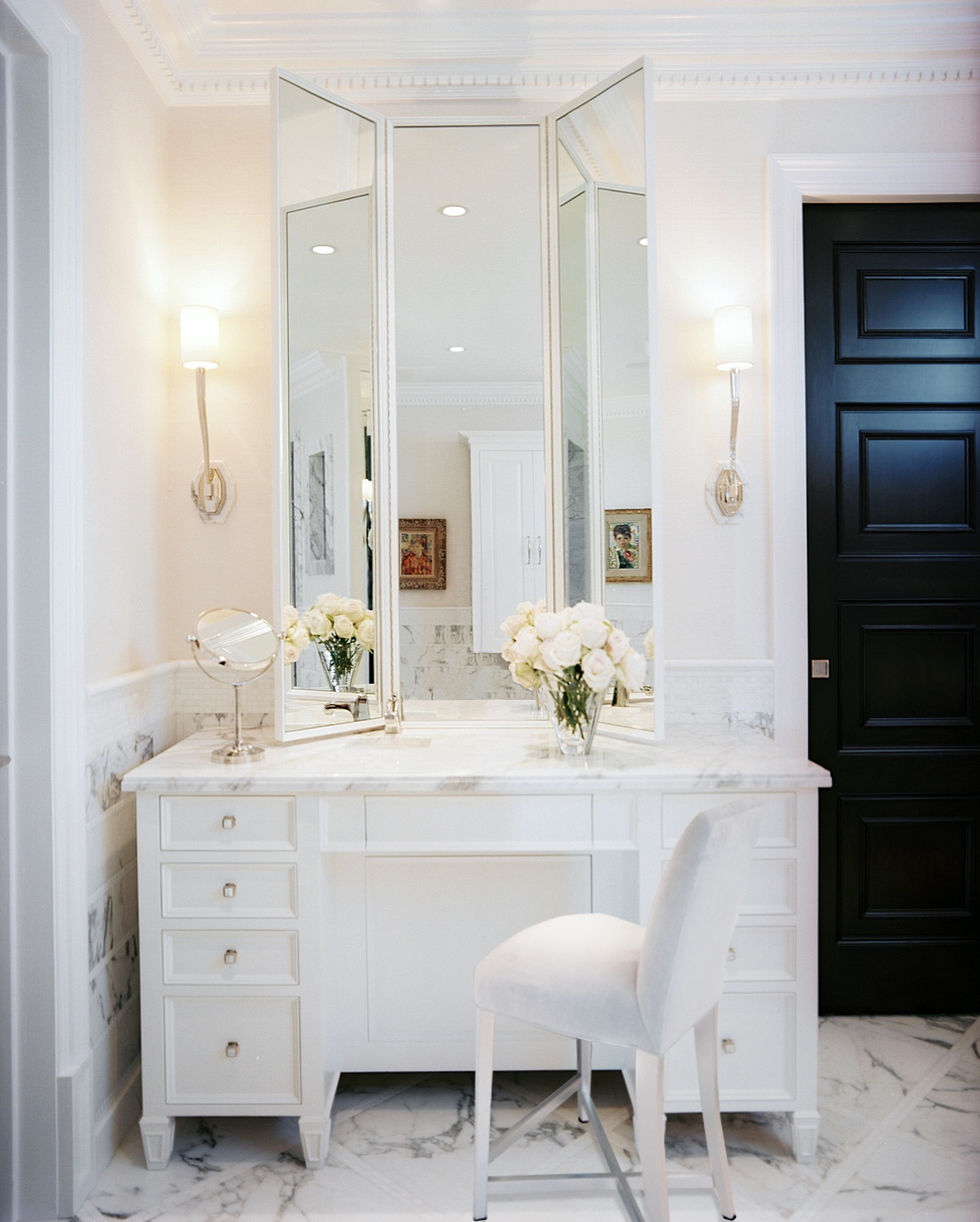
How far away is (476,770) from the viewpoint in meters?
1.94

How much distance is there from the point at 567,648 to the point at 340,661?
2.23ft

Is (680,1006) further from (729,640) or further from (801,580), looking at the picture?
(801,580)

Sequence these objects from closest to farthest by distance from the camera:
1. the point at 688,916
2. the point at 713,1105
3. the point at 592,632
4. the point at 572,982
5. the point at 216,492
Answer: the point at 688,916, the point at 572,982, the point at 713,1105, the point at 592,632, the point at 216,492

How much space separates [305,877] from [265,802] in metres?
0.19

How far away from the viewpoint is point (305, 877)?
1.89 meters

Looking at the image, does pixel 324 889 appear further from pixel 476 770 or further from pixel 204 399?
pixel 204 399

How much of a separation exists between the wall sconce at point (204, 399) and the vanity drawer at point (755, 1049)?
Answer: 1819 millimetres

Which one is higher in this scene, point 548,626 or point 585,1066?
point 548,626

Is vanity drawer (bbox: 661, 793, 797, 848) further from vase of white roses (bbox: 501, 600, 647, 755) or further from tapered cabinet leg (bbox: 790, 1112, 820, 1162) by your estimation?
tapered cabinet leg (bbox: 790, 1112, 820, 1162)

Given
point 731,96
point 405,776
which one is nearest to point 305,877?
point 405,776

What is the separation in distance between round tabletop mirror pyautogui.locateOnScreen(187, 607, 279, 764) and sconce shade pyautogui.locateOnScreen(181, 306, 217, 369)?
0.73 meters

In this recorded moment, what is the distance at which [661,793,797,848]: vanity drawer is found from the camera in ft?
6.29

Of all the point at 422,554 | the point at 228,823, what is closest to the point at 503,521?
the point at 422,554

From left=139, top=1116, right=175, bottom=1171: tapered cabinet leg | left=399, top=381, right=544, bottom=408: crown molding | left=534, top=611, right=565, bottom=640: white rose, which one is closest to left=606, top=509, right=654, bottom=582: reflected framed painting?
left=534, top=611, right=565, bottom=640: white rose
